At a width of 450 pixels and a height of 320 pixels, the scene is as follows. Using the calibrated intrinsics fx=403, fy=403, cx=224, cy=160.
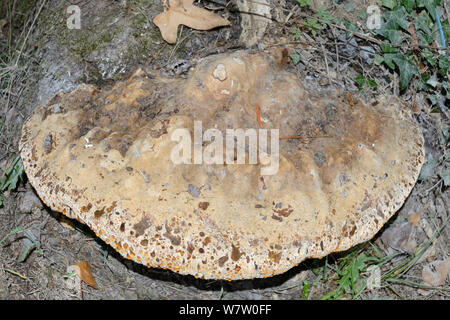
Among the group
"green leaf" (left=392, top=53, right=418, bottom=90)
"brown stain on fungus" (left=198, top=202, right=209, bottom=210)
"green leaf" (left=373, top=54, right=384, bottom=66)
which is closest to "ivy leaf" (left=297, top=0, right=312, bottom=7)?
"green leaf" (left=373, top=54, right=384, bottom=66)

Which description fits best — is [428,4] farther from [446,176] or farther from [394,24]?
[446,176]

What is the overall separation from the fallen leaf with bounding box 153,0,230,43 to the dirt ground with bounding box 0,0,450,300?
0.27ft

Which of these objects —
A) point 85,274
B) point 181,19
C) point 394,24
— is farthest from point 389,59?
point 85,274

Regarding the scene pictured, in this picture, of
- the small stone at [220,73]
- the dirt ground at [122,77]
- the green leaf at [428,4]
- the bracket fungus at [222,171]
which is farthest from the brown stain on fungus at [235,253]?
the green leaf at [428,4]

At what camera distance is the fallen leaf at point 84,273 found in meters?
3.66

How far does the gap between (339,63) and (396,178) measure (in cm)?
133

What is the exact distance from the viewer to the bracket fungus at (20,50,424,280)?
8.38ft

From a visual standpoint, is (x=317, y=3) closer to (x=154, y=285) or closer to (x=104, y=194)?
(x=104, y=194)

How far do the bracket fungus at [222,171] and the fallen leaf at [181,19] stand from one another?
538 mm

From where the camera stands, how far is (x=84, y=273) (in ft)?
12.1

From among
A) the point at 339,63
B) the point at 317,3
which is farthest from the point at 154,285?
the point at 317,3

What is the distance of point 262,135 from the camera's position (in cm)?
295

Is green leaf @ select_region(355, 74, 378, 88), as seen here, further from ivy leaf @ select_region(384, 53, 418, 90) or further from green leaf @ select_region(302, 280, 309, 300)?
green leaf @ select_region(302, 280, 309, 300)

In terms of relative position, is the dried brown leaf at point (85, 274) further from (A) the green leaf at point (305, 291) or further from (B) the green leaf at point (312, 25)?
(B) the green leaf at point (312, 25)
